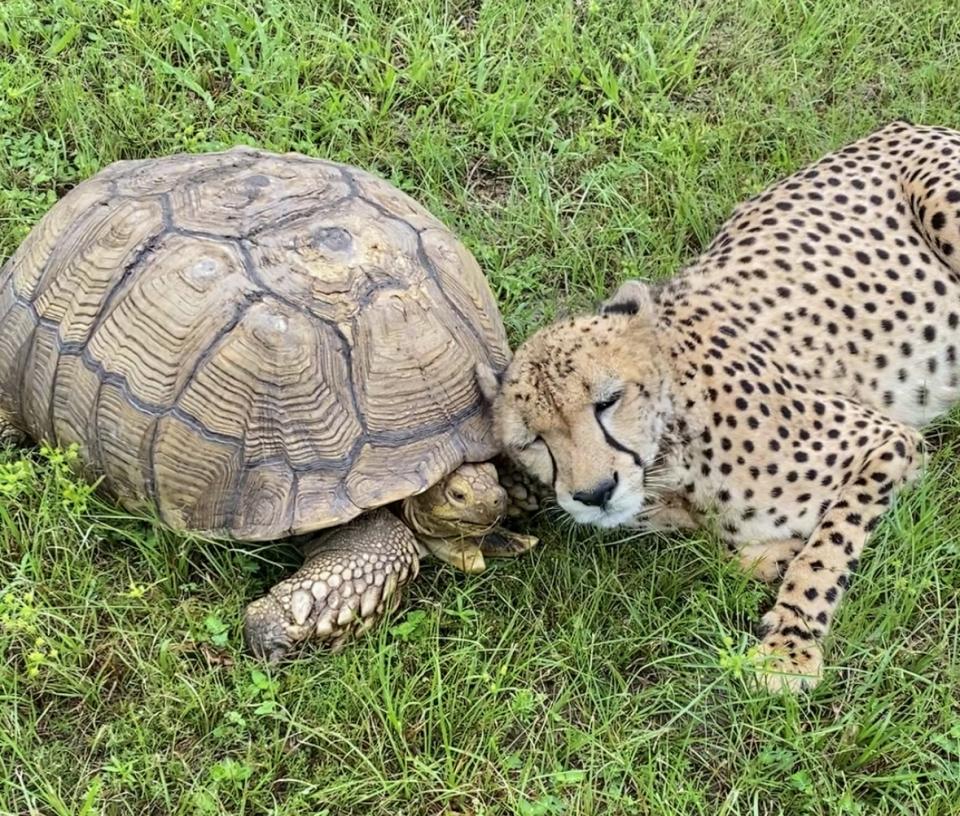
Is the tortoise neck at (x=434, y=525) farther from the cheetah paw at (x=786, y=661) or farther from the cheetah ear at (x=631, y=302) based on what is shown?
the cheetah paw at (x=786, y=661)

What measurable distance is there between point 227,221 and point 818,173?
264cm

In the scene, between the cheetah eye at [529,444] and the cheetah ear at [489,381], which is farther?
the cheetah ear at [489,381]

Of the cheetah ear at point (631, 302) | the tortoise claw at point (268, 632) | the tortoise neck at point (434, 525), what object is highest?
the cheetah ear at point (631, 302)

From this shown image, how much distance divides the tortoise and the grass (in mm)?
203

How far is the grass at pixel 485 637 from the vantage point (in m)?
3.34

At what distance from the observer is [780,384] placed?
13.0 feet

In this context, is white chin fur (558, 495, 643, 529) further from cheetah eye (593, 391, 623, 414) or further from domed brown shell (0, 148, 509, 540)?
domed brown shell (0, 148, 509, 540)

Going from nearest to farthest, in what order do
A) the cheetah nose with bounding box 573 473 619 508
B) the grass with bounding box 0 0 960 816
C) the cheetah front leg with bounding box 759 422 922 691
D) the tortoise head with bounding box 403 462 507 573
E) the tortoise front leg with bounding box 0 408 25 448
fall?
the grass with bounding box 0 0 960 816 < the cheetah nose with bounding box 573 473 619 508 < the cheetah front leg with bounding box 759 422 922 691 < the tortoise head with bounding box 403 462 507 573 < the tortoise front leg with bounding box 0 408 25 448

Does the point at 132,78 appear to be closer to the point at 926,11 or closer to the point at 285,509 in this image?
the point at 285,509

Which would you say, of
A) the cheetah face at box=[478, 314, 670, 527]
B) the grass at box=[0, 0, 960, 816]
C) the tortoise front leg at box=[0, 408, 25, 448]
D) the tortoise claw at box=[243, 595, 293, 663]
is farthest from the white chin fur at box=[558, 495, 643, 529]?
the tortoise front leg at box=[0, 408, 25, 448]

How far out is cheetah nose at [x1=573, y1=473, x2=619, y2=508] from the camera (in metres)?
3.44


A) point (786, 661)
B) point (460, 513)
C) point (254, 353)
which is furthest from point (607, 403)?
point (254, 353)

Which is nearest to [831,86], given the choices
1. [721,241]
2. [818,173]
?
→ [818,173]

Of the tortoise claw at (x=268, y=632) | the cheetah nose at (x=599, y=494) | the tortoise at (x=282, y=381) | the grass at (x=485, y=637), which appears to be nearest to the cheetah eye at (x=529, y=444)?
the tortoise at (x=282, y=381)
